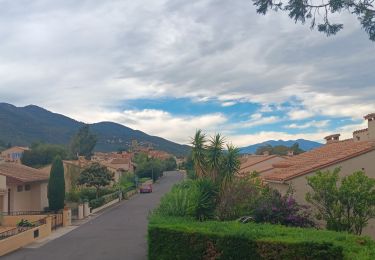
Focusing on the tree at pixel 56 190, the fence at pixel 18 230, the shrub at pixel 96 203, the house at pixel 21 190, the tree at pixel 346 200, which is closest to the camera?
the tree at pixel 346 200

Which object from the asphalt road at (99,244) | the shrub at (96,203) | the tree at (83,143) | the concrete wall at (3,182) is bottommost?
the asphalt road at (99,244)

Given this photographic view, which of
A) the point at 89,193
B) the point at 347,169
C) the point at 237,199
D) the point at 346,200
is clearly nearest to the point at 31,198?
the point at 89,193

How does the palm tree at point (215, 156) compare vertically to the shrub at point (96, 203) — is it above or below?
above

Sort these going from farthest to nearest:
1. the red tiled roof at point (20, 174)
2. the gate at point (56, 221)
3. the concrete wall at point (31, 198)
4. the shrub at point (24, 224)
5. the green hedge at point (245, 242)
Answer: the concrete wall at point (31, 198) → the red tiled roof at point (20, 174) → the gate at point (56, 221) → the shrub at point (24, 224) → the green hedge at point (245, 242)

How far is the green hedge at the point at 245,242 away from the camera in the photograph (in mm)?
10984

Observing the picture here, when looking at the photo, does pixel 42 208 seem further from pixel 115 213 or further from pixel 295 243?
pixel 295 243

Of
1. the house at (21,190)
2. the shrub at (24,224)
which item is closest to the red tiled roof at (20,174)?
the house at (21,190)

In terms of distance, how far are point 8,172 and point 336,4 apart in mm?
29110

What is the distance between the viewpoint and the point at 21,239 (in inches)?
992

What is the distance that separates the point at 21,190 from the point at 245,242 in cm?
2943

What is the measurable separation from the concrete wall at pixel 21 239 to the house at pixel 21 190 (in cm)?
501

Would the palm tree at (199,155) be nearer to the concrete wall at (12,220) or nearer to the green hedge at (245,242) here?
the green hedge at (245,242)

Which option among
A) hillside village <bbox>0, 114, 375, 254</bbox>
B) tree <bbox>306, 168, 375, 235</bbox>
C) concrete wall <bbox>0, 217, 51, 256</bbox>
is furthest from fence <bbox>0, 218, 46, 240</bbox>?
tree <bbox>306, 168, 375, 235</bbox>

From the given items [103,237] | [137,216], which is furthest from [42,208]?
[103,237]
